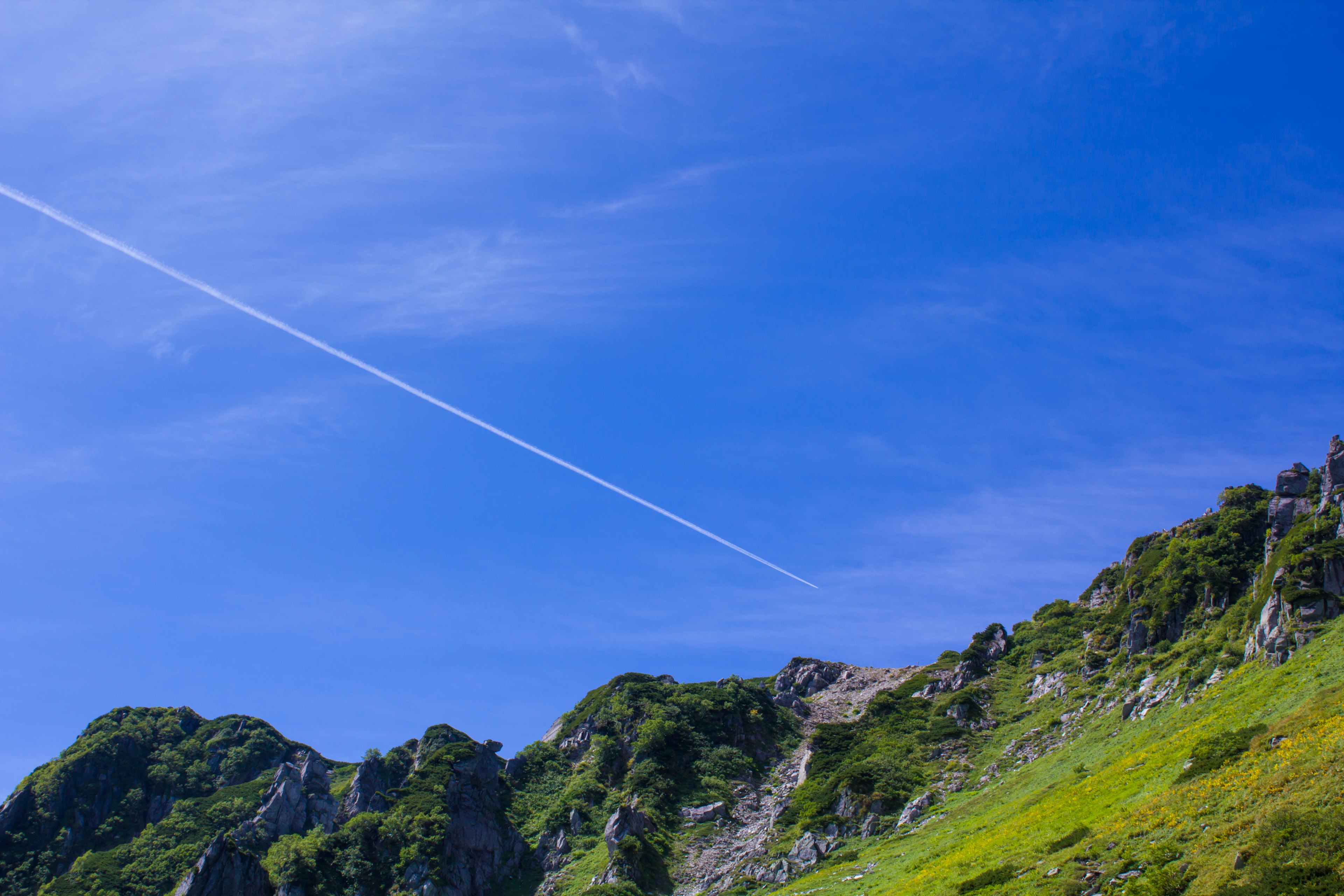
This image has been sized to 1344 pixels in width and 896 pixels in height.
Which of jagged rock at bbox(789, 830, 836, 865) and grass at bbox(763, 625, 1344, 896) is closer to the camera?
grass at bbox(763, 625, 1344, 896)

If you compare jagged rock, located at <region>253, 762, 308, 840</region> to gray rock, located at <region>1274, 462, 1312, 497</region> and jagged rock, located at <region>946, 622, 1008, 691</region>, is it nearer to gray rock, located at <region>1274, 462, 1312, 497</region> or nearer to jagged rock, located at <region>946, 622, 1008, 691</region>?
jagged rock, located at <region>946, 622, 1008, 691</region>

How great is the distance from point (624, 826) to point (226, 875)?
42831mm

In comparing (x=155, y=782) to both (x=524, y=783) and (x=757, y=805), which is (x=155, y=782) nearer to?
(x=524, y=783)

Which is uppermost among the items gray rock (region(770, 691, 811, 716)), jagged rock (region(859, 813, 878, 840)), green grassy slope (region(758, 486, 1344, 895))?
gray rock (region(770, 691, 811, 716))

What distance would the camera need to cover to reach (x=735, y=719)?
130 metres

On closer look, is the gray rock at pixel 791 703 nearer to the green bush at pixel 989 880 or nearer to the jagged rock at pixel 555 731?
the jagged rock at pixel 555 731

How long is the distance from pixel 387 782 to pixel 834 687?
275ft

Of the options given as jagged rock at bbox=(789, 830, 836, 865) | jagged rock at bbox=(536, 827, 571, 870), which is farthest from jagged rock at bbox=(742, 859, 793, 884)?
jagged rock at bbox=(536, 827, 571, 870)

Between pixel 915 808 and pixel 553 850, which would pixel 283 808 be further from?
pixel 915 808

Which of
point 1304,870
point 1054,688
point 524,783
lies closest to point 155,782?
point 524,783

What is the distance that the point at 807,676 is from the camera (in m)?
166

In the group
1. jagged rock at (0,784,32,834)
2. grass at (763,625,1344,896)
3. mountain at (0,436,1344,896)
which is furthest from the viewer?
jagged rock at (0,784,32,834)

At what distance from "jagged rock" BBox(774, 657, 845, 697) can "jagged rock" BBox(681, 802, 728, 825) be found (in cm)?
5815

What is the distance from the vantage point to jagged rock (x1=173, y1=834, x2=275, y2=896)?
86438 millimetres
